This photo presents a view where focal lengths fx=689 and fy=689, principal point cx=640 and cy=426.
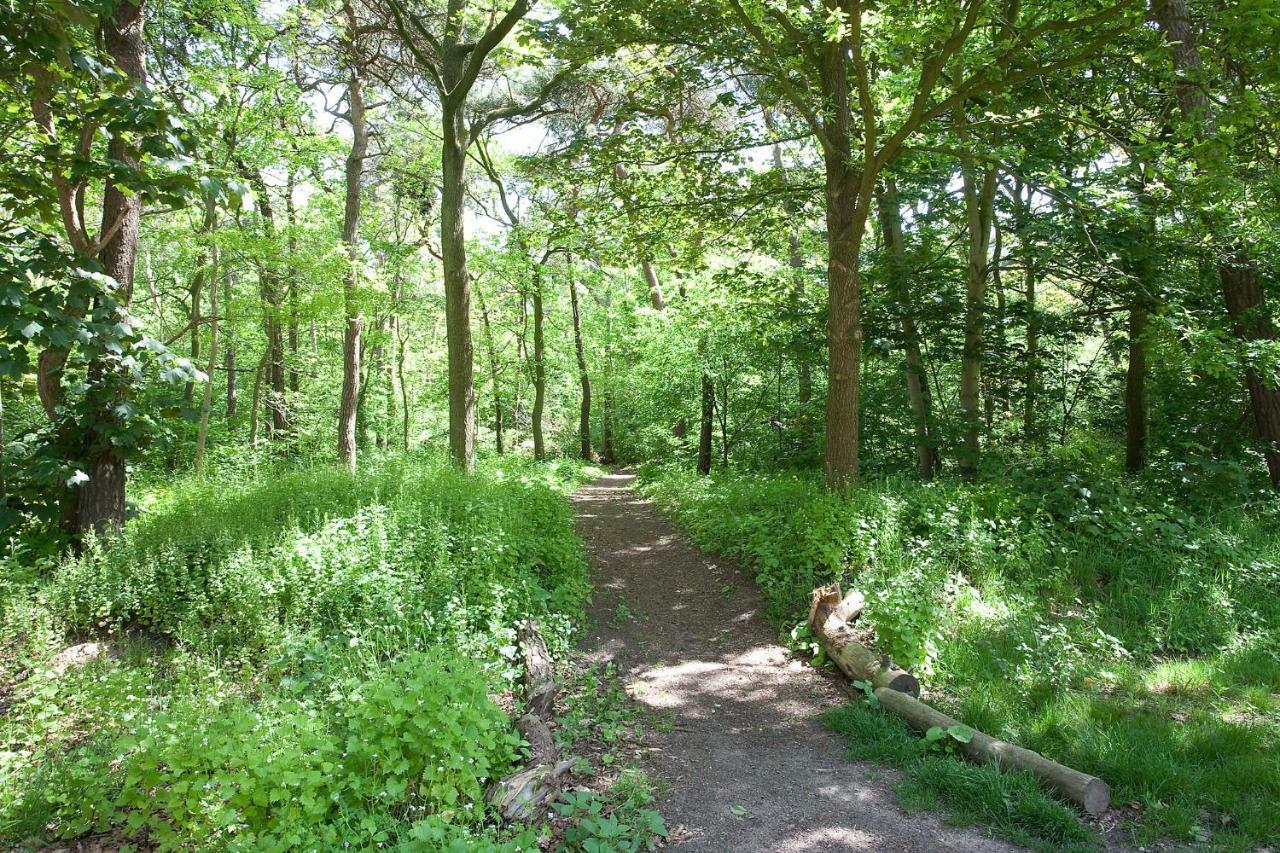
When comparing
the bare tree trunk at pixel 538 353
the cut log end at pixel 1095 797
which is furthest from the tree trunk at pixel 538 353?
the cut log end at pixel 1095 797

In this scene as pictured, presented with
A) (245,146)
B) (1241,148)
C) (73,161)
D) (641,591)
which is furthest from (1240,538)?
(245,146)

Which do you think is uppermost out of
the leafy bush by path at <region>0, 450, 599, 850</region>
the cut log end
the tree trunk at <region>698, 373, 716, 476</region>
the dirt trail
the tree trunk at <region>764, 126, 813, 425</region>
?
→ the tree trunk at <region>764, 126, 813, 425</region>

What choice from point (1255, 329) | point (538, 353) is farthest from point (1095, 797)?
point (538, 353)

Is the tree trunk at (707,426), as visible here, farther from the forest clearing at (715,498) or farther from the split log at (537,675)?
the split log at (537,675)

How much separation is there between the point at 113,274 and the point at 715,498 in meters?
8.11

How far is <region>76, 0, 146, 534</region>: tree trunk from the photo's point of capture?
659cm

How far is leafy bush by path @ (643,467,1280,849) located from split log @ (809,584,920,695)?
0.19 metres

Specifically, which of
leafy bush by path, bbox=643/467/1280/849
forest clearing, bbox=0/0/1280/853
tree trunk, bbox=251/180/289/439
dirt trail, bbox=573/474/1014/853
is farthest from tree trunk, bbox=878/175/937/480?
tree trunk, bbox=251/180/289/439

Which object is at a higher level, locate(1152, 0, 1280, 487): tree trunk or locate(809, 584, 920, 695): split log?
locate(1152, 0, 1280, 487): tree trunk

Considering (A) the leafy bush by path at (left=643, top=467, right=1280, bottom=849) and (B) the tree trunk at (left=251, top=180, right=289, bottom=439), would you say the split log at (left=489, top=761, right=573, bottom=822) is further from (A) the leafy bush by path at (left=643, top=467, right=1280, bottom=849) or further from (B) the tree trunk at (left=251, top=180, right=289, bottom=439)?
(B) the tree trunk at (left=251, top=180, right=289, bottom=439)

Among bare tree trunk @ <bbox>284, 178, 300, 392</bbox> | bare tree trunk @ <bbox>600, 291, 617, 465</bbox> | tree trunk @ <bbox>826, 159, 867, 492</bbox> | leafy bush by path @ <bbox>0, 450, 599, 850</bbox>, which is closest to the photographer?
leafy bush by path @ <bbox>0, 450, 599, 850</bbox>

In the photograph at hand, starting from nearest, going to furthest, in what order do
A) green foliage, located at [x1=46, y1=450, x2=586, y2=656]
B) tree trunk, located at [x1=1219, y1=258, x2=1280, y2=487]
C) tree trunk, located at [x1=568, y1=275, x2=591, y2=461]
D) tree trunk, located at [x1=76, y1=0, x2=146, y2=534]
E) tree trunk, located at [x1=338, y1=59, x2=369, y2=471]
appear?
green foliage, located at [x1=46, y1=450, x2=586, y2=656] < tree trunk, located at [x1=76, y1=0, x2=146, y2=534] < tree trunk, located at [x1=1219, y1=258, x2=1280, y2=487] < tree trunk, located at [x1=338, y1=59, x2=369, y2=471] < tree trunk, located at [x1=568, y1=275, x2=591, y2=461]

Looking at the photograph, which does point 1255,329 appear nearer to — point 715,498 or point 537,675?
point 715,498

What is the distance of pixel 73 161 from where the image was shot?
434 centimetres
